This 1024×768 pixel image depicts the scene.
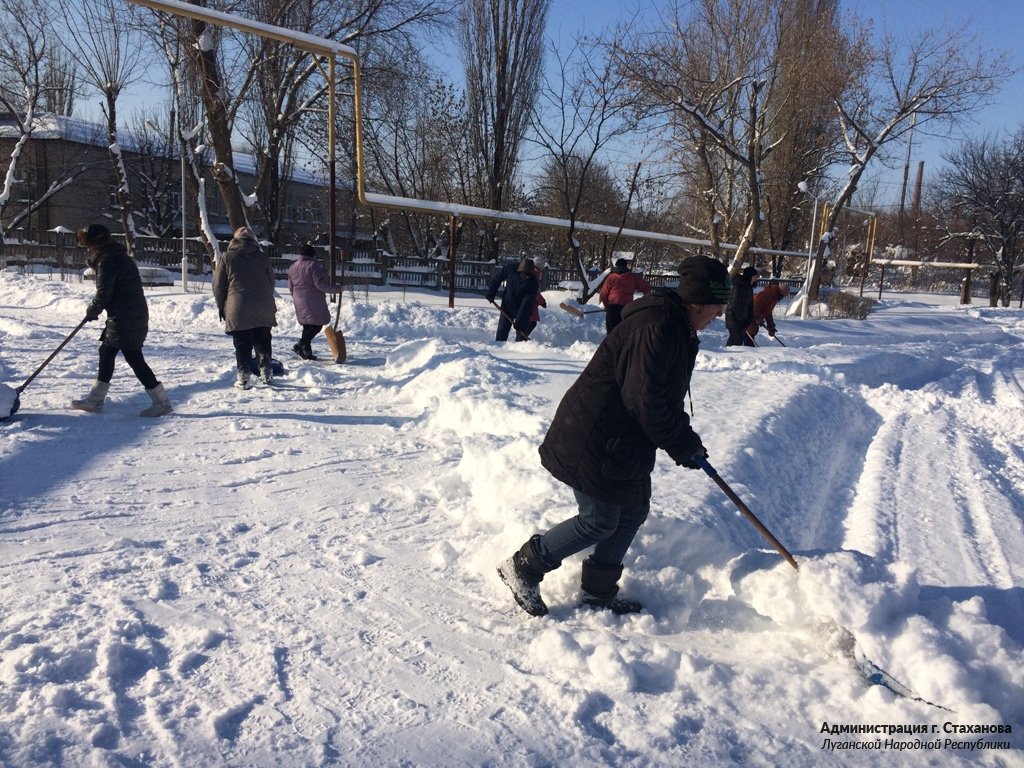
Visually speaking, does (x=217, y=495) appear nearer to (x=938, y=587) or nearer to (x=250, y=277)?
(x=250, y=277)

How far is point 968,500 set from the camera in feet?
16.4

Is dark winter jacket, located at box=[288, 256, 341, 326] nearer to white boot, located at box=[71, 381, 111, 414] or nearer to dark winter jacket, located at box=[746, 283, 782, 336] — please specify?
white boot, located at box=[71, 381, 111, 414]

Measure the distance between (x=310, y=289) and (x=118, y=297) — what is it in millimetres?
2854

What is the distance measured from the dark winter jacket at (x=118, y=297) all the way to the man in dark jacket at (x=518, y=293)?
17.3 ft

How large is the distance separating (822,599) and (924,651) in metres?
0.37

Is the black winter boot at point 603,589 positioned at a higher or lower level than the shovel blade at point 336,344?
lower

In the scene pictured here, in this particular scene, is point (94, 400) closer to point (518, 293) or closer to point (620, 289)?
point (518, 293)

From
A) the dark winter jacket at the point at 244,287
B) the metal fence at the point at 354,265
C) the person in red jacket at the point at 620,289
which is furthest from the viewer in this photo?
the metal fence at the point at 354,265

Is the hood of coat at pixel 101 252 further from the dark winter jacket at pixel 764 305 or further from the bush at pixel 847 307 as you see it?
the bush at pixel 847 307

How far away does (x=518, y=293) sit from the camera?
1020cm

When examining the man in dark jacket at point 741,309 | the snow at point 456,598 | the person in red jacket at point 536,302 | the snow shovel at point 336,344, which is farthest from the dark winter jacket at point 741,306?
the snow shovel at point 336,344

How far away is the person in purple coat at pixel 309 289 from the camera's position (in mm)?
8016

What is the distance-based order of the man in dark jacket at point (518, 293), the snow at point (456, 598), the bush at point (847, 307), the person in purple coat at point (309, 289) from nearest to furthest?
the snow at point (456, 598)
the person in purple coat at point (309, 289)
the man in dark jacket at point (518, 293)
the bush at point (847, 307)

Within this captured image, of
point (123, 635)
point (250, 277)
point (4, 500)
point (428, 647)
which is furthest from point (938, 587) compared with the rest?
point (250, 277)
